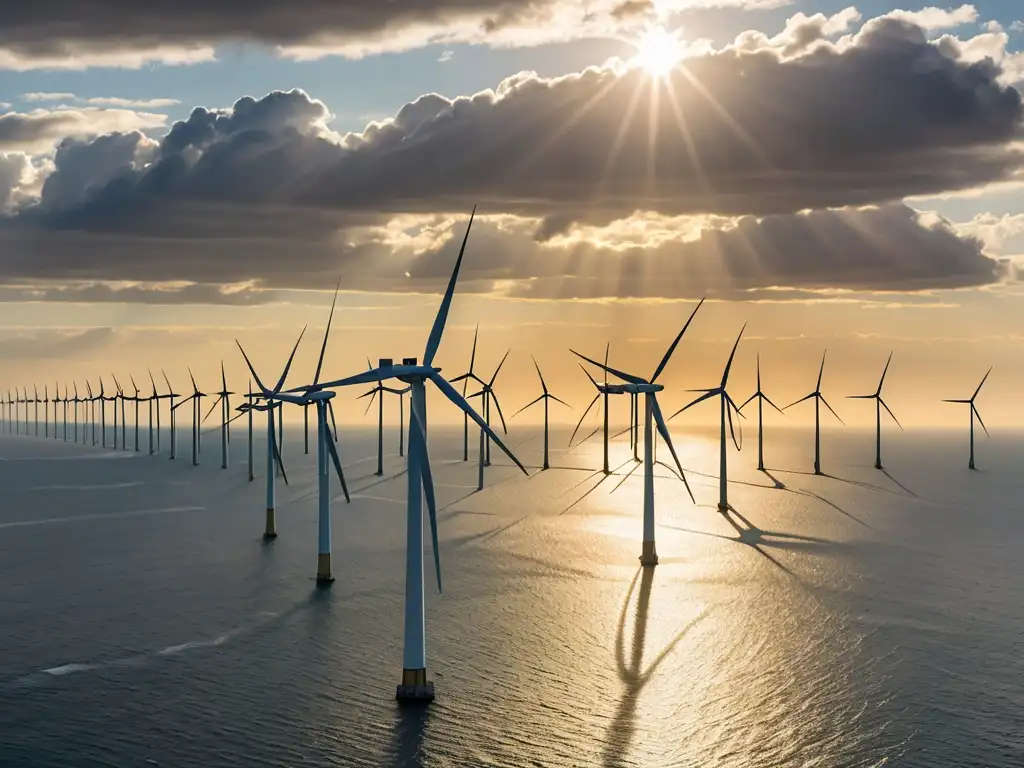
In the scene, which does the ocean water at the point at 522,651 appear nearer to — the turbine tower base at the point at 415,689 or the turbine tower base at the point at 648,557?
the turbine tower base at the point at 415,689

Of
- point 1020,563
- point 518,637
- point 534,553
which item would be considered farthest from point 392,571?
point 1020,563

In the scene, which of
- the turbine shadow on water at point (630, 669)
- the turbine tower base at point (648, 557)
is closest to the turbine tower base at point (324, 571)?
the turbine shadow on water at point (630, 669)

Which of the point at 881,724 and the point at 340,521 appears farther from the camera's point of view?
the point at 340,521

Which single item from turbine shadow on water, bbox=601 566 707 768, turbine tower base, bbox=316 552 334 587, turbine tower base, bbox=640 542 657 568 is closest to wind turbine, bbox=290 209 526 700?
turbine shadow on water, bbox=601 566 707 768

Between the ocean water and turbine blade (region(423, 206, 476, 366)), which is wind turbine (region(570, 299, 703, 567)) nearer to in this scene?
the ocean water

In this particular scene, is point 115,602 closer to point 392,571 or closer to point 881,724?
point 392,571
